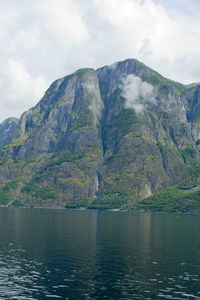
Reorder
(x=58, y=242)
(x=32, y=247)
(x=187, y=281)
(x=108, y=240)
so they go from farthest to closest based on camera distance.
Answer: (x=108, y=240) → (x=58, y=242) → (x=32, y=247) → (x=187, y=281)

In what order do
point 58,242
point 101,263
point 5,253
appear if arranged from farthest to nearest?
point 58,242
point 5,253
point 101,263

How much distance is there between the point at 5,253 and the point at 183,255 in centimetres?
4883

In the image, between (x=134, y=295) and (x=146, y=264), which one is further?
(x=146, y=264)

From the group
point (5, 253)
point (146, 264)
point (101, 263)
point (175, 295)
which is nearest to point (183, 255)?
point (146, 264)

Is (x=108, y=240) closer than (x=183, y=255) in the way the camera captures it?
No

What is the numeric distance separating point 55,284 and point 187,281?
25.5 meters

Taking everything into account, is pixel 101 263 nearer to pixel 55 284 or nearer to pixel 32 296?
pixel 55 284

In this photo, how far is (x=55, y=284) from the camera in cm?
6556

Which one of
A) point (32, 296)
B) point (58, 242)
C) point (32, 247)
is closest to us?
point (32, 296)

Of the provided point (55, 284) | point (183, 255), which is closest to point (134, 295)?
point (55, 284)

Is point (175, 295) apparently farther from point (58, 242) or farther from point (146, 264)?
point (58, 242)

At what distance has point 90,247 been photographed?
10988cm

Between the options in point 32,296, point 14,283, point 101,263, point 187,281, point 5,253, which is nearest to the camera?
point 32,296

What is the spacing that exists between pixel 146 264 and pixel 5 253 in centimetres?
3812
